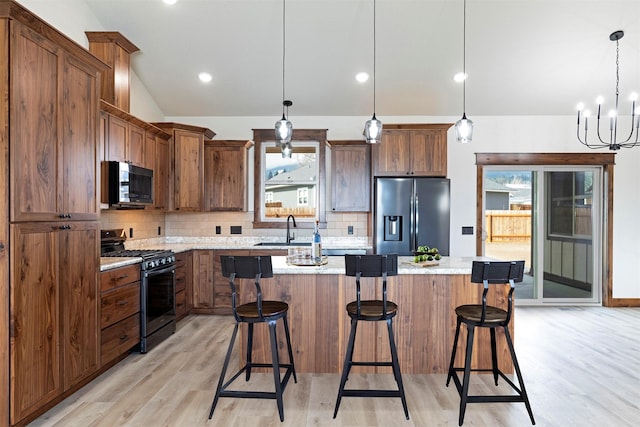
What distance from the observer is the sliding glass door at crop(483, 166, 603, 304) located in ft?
17.5

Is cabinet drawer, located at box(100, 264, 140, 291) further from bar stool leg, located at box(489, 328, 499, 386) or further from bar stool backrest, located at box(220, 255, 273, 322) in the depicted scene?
bar stool leg, located at box(489, 328, 499, 386)

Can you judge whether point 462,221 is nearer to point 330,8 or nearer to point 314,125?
point 314,125

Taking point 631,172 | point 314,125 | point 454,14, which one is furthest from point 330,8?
point 631,172

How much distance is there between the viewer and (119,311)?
309 centimetres

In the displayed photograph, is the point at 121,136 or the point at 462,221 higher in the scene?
the point at 121,136

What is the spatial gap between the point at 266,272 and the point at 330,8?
2818mm

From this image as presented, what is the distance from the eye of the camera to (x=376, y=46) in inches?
162

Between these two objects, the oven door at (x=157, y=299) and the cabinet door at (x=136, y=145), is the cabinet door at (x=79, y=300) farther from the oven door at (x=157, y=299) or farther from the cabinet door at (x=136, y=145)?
the cabinet door at (x=136, y=145)

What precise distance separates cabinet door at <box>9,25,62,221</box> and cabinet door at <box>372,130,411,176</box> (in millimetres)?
3385

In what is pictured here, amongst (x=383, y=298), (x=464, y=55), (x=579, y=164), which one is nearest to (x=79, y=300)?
(x=383, y=298)

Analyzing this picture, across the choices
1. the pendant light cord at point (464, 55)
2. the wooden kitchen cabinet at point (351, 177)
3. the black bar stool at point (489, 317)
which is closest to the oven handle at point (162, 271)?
the wooden kitchen cabinet at point (351, 177)

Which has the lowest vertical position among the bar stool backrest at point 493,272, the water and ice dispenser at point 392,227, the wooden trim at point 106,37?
the bar stool backrest at point 493,272

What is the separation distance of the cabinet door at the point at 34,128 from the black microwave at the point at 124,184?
1193 millimetres

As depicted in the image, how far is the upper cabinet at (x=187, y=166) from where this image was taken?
4730 millimetres
